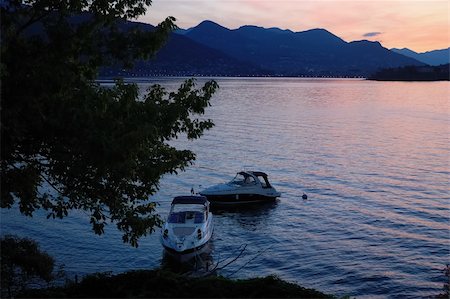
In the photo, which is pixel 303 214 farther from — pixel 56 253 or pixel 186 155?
pixel 186 155

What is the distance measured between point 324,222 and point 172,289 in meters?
28.1

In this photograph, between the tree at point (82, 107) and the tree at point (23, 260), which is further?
the tree at point (23, 260)

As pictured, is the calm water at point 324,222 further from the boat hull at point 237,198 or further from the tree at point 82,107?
the tree at point 82,107

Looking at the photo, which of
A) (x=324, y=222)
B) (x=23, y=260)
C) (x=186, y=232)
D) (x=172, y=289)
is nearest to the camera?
(x=172, y=289)

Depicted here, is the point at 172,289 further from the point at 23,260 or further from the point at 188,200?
the point at 188,200

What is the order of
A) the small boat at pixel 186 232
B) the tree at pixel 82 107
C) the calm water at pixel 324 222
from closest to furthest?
the tree at pixel 82 107
the calm water at pixel 324 222
the small boat at pixel 186 232

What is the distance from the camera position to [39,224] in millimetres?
36875

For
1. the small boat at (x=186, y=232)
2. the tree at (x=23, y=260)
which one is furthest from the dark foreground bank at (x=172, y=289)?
the small boat at (x=186, y=232)

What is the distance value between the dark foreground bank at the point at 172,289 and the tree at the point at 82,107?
6.85 ft

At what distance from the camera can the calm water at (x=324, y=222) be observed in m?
29.8

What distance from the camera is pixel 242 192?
153ft

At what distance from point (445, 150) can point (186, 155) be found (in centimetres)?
6252

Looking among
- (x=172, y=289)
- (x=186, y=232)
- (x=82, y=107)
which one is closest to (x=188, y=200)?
(x=186, y=232)

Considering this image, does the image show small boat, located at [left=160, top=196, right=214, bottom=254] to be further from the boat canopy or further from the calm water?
the calm water
